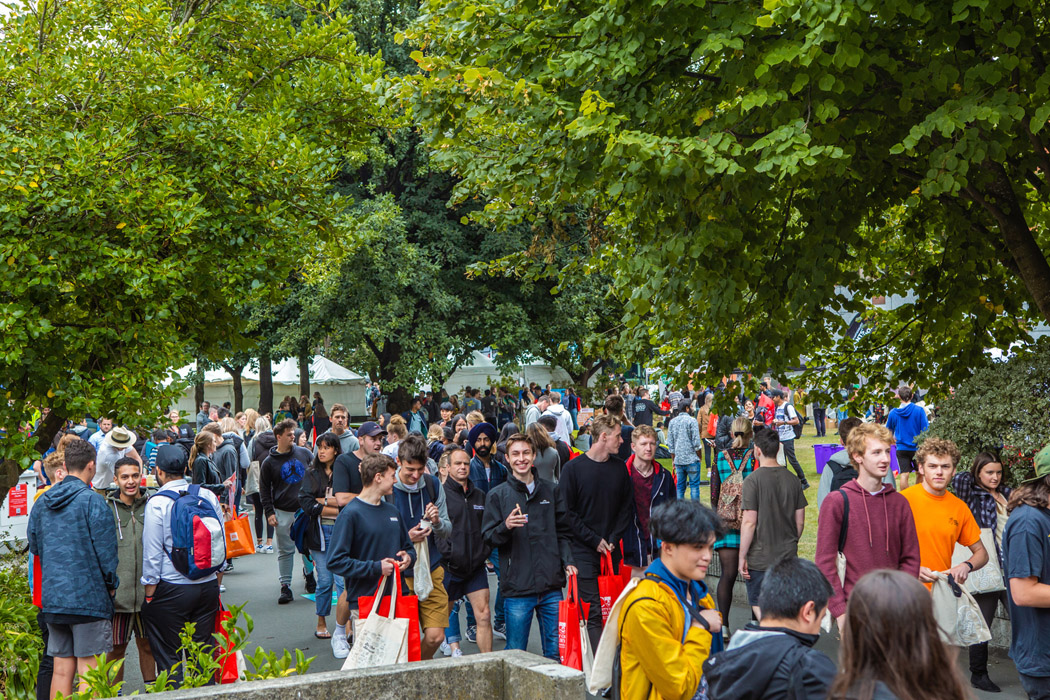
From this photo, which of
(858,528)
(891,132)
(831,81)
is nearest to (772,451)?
(858,528)

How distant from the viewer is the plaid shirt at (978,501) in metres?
7.23

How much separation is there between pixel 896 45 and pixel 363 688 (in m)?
5.30

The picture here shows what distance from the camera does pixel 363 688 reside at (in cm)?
392

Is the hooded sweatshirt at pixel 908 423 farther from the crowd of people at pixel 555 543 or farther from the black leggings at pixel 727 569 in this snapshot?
the black leggings at pixel 727 569

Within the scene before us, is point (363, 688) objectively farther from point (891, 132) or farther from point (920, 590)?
point (891, 132)

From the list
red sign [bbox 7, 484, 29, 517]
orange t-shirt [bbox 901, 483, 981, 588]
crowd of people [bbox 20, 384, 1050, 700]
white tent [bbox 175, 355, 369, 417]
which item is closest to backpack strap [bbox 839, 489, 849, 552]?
crowd of people [bbox 20, 384, 1050, 700]

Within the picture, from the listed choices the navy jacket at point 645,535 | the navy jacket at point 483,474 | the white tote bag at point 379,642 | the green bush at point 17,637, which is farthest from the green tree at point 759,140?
the green bush at point 17,637

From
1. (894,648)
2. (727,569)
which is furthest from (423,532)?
(894,648)

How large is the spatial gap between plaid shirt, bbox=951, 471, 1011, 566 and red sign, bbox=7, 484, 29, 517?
34.7 feet

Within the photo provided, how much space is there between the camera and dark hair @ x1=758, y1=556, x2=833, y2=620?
10.2 feet

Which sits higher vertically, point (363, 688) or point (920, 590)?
point (920, 590)

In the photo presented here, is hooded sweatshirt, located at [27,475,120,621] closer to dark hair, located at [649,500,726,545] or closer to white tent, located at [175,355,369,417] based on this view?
dark hair, located at [649,500,726,545]

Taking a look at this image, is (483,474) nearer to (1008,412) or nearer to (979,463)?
(979,463)

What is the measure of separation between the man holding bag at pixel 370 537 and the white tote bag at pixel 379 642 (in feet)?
1.52
